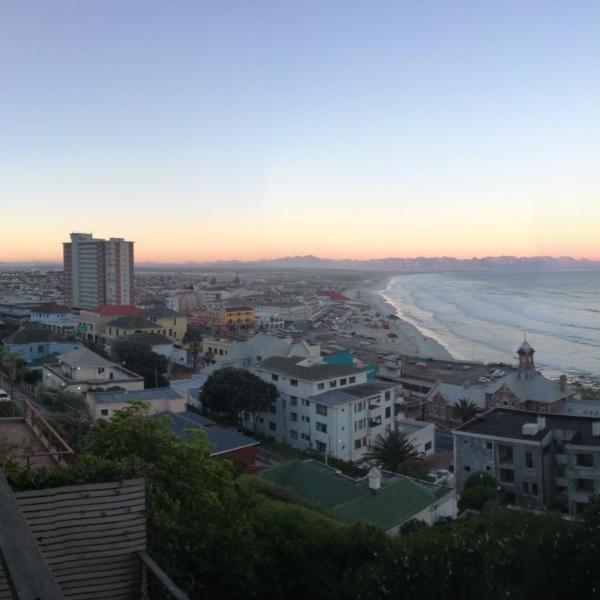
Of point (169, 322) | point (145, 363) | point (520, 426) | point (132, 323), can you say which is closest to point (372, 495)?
point (520, 426)

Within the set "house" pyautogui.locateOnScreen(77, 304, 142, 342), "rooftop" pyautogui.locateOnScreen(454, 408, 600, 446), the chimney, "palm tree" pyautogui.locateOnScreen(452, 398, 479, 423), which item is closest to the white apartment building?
"palm tree" pyautogui.locateOnScreen(452, 398, 479, 423)

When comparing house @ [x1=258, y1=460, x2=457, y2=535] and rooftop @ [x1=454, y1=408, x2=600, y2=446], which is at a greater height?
rooftop @ [x1=454, y1=408, x2=600, y2=446]

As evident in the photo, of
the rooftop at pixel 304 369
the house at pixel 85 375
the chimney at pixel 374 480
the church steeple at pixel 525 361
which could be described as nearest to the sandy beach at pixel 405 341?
the church steeple at pixel 525 361

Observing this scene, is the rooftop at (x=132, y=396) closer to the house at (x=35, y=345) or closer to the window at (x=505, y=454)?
the window at (x=505, y=454)

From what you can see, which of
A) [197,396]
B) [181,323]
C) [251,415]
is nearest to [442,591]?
[251,415]

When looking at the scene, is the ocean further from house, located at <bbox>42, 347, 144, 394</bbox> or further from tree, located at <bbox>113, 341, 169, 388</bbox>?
house, located at <bbox>42, 347, 144, 394</bbox>
